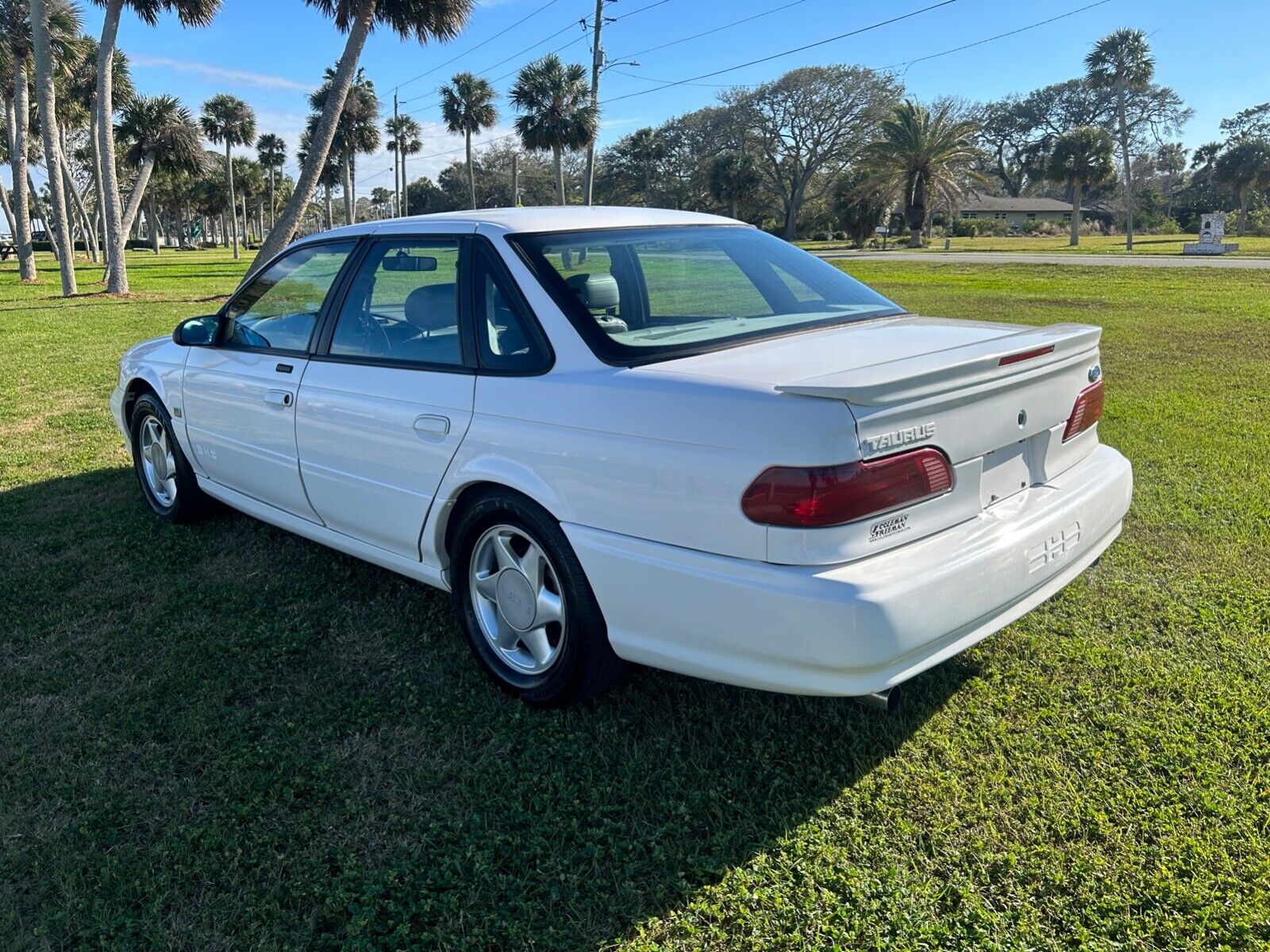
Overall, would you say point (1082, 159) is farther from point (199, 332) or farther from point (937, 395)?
point (937, 395)

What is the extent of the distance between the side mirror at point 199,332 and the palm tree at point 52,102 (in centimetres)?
1989

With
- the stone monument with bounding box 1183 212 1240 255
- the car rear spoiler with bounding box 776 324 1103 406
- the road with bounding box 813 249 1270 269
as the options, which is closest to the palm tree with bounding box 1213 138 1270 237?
the stone monument with bounding box 1183 212 1240 255

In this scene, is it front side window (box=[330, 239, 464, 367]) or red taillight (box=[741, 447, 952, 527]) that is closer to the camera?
red taillight (box=[741, 447, 952, 527])

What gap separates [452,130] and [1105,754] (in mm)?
65278

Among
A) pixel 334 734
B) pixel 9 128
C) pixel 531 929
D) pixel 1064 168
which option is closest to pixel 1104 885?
pixel 531 929

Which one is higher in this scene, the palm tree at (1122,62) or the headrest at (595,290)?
the palm tree at (1122,62)

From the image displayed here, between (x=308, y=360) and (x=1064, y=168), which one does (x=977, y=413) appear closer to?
(x=308, y=360)

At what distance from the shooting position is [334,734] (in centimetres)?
301

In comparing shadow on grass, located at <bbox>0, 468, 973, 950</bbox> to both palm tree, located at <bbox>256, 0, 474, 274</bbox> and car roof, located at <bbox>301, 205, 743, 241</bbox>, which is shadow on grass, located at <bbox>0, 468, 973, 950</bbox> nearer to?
car roof, located at <bbox>301, 205, 743, 241</bbox>

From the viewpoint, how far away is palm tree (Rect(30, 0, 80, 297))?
19.6 meters

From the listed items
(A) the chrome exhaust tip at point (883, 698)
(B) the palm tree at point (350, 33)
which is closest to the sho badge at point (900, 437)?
(A) the chrome exhaust tip at point (883, 698)

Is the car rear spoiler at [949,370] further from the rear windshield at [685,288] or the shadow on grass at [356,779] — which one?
the shadow on grass at [356,779]

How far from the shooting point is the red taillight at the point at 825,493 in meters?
2.27

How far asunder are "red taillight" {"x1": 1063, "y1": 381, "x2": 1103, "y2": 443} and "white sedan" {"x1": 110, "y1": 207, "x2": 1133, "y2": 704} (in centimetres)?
2
